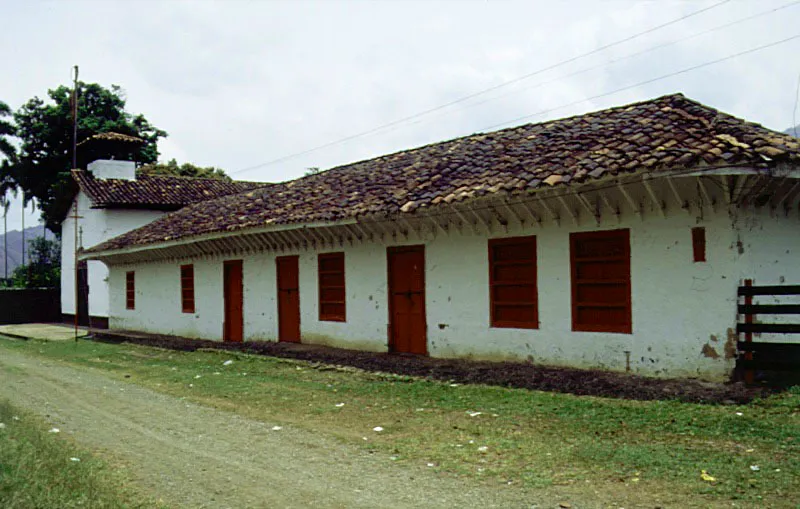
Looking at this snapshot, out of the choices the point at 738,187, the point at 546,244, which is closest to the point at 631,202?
the point at 738,187

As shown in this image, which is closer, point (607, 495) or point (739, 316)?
point (607, 495)

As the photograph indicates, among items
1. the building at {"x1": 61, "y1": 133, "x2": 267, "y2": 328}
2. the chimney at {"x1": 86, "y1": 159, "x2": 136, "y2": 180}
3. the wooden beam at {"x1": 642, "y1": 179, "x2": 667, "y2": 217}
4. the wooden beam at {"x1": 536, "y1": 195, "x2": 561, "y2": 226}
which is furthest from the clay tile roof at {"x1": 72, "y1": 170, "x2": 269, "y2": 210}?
the wooden beam at {"x1": 642, "y1": 179, "x2": 667, "y2": 217}

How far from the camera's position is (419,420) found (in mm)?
9039

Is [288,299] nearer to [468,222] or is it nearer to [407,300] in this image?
[407,300]

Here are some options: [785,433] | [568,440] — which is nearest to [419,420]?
[568,440]

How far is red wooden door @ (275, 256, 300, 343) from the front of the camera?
17578 mm

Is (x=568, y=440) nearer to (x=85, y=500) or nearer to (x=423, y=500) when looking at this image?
(x=423, y=500)

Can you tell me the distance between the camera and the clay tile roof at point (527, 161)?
9.76m

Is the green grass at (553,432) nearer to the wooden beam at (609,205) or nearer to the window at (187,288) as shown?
the wooden beam at (609,205)

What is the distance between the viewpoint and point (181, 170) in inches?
1944

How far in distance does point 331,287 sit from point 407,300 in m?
2.49

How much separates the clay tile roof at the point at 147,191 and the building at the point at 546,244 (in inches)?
500

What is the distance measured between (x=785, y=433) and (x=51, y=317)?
3662 cm

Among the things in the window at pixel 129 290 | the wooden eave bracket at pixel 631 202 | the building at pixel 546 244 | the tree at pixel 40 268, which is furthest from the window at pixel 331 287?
the tree at pixel 40 268
